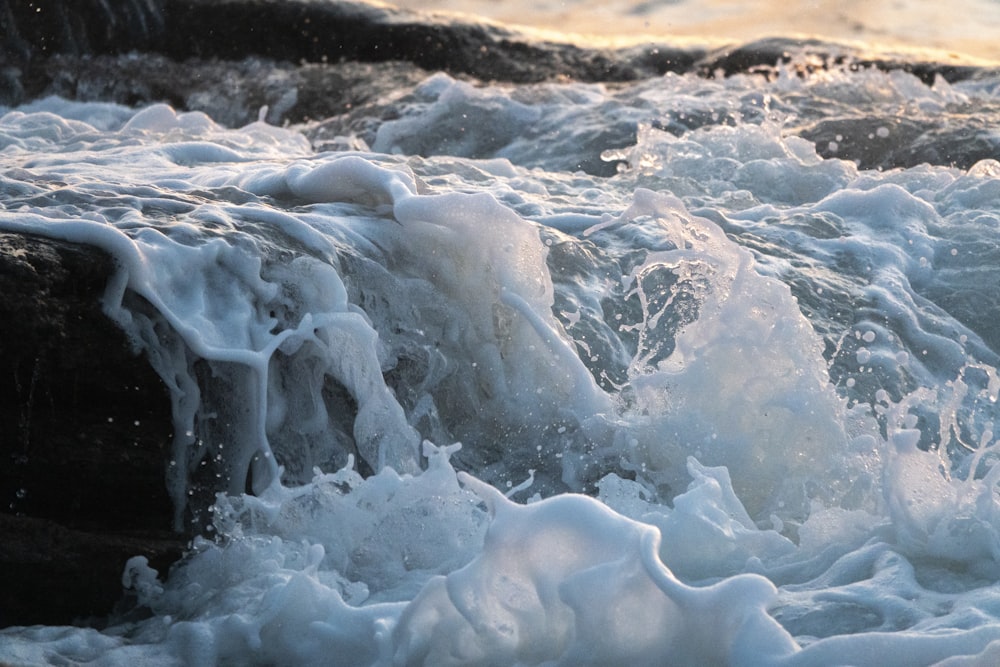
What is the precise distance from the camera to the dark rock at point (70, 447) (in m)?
2.75

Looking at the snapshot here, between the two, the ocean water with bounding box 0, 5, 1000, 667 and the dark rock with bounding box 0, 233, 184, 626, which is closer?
the ocean water with bounding box 0, 5, 1000, 667

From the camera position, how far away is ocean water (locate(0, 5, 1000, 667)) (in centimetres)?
238

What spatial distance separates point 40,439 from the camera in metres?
2.82

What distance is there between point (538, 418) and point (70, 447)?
3.98ft

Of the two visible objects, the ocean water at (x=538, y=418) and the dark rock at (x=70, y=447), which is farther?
the dark rock at (x=70, y=447)

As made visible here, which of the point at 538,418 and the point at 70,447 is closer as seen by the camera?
the point at 70,447

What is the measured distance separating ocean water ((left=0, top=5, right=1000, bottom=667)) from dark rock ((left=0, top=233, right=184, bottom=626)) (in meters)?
0.06

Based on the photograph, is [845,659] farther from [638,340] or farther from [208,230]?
[208,230]

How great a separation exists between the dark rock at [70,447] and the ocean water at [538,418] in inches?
2.4

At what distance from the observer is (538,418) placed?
340cm

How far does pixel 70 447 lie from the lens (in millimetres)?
2842

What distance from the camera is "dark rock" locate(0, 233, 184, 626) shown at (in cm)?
275

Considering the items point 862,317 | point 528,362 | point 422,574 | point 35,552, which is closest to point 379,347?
point 528,362

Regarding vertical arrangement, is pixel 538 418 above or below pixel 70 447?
below
